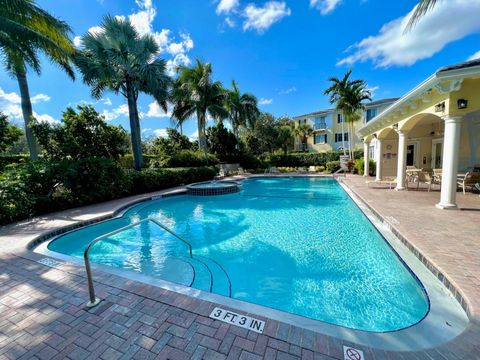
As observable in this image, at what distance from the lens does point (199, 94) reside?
18141 mm

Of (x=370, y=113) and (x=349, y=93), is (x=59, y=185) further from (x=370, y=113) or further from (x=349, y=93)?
(x=370, y=113)

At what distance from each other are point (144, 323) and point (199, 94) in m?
18.1

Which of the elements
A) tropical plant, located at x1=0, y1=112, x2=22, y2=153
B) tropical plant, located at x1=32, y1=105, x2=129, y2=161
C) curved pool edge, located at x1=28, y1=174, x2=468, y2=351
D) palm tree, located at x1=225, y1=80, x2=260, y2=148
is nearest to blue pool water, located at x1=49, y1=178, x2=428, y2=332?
curved pool edge, located at x1=28, y1=174, x2=468, y2=351

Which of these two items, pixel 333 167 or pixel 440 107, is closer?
pixel 440 107

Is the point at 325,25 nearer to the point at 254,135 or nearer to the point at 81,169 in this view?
the point at 81,169

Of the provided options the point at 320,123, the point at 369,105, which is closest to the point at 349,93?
the point at 369,105

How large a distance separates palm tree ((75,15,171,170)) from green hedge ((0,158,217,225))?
12.6ft

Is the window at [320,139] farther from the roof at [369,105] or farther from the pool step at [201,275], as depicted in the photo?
the pool step at [201,275]

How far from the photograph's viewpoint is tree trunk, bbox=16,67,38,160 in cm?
1152

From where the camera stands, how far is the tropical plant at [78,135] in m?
11.1

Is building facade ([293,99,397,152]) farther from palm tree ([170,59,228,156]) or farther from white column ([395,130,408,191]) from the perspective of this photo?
white column ([395,130,408,191])

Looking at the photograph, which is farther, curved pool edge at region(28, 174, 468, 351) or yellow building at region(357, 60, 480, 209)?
yellow building at region(357, 60, 480, 209)

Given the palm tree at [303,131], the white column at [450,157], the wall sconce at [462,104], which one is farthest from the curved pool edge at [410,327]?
the palm tree at [303,131]

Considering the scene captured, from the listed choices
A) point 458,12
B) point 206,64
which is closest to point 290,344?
point 458,12
